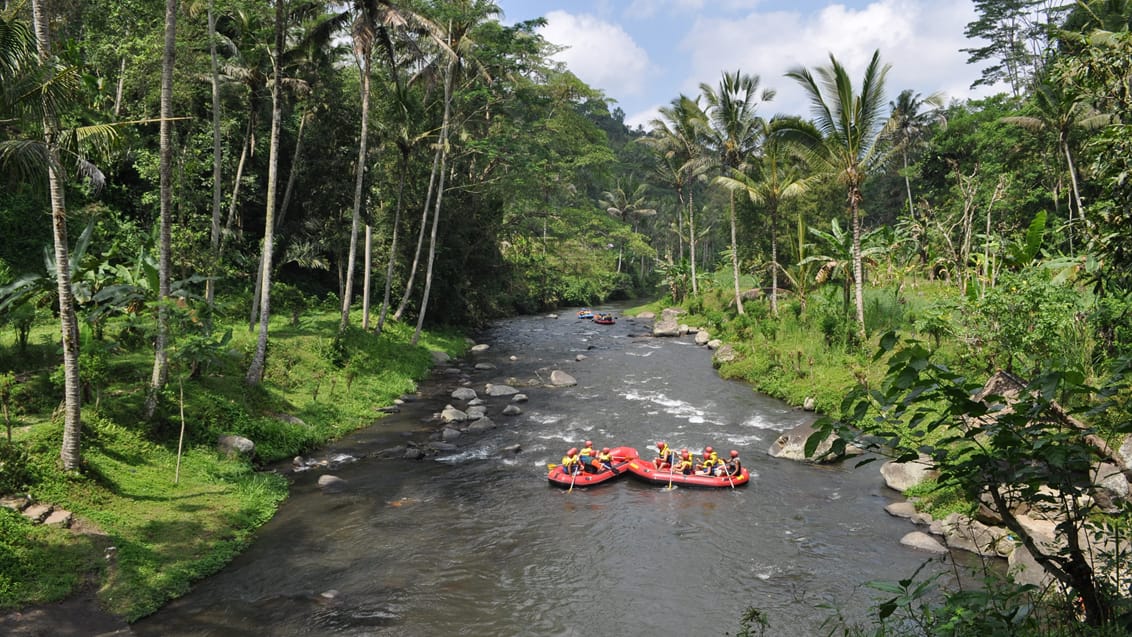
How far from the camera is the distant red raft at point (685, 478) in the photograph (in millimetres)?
15078

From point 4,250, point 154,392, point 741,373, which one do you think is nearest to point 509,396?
point 741,373

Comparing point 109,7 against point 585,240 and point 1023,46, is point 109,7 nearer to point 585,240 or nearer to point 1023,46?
point 585,240

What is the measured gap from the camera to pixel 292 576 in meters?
10.7

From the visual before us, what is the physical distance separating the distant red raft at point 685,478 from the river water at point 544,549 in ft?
0.80

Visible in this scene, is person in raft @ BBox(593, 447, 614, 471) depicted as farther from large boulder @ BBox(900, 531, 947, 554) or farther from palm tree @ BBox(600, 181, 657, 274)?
palm tree @ BBox(600, 181, 657, 274)

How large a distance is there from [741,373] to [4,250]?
2700cm

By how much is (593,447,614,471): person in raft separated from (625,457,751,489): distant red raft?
471 millimetres

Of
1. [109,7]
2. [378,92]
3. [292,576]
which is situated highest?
[109,7]

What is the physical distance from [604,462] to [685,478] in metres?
2.12

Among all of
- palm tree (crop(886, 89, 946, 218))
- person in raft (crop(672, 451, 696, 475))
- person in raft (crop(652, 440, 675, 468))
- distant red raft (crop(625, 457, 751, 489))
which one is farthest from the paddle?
palm tree (crop(886, 89, 946, 218))

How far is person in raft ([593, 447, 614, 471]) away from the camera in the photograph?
15.7 metres

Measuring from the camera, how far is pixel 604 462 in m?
16.1

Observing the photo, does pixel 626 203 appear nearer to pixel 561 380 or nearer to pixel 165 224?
pixel 561 380

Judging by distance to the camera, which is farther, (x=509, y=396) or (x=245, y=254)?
(x=245, y=254)
